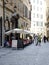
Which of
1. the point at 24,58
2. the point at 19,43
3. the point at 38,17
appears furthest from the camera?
the point at 38,17

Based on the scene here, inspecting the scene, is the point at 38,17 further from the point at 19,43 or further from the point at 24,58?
the point at 24,58

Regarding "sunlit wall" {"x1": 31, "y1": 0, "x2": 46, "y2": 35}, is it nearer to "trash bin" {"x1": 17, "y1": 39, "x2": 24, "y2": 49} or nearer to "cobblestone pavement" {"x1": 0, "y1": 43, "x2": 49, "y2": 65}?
"trash bin" {"x1": 17, "y1": 39, "x2": 24, "y2": 49}

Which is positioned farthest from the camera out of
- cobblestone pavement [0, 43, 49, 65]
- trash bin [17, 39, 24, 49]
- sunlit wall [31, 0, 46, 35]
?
sunlit wall [31, 0, 46, 35]

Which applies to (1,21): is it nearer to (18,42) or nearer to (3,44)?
(3,44)

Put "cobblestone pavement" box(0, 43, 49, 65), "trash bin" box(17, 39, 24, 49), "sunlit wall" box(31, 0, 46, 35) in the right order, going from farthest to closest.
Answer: "sunlit wall" box(31, 0, 46, 35), "trash bin" box(17, 39, 24, 49), "cobblestone pavement" box(0, 43, 49, 65)

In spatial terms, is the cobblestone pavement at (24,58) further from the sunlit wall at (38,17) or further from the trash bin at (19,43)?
the sunlit wall at (38,17)

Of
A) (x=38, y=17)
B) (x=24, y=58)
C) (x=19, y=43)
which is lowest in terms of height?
(x=24, y=58)

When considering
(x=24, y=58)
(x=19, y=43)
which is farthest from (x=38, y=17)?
(x=24, y=58)

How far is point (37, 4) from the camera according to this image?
130 meters

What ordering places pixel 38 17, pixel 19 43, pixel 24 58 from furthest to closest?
pixel 38 17 < pixel 19 43 < pixel 24 58

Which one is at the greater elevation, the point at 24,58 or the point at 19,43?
the point at 19,43


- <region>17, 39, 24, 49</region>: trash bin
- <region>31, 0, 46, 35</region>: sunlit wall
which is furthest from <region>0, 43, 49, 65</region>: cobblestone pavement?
<region>31, 0, 46, 35</region>: sunlit wall

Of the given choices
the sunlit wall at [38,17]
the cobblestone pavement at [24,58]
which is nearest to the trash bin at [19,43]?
the cobblestone pavement at [24,58]

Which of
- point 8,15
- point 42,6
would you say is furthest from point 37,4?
point 8,15
